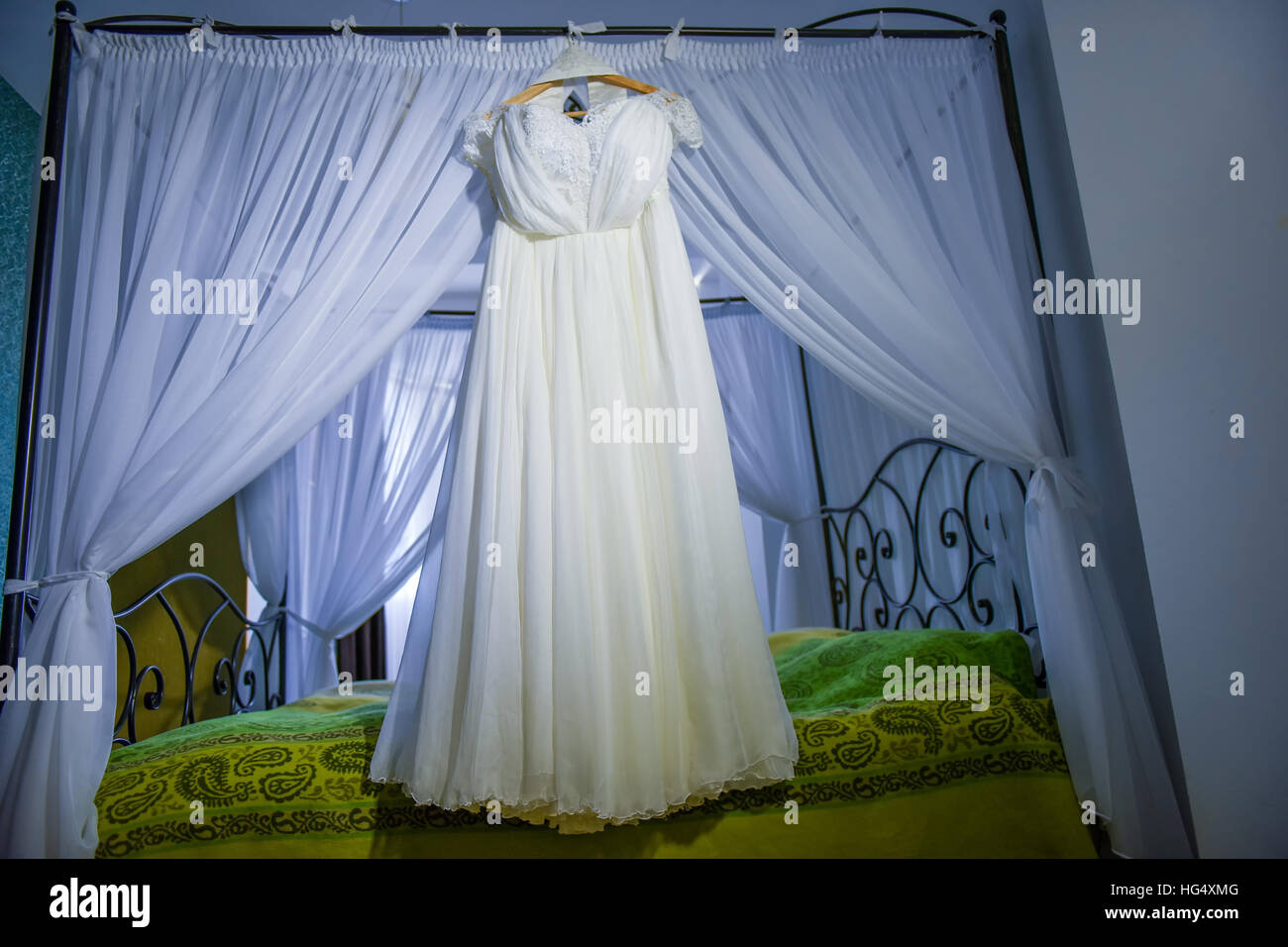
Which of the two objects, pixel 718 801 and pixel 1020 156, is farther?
pixel 1020 156

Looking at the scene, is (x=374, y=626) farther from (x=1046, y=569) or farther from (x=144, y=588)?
(x=1046, y=569)

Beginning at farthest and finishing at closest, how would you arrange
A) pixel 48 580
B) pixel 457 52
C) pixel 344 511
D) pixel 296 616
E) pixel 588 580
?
pixel 344 511 < pixel 296 616 < pixel 457 52 < pixel 48 580 < pixel 588 580

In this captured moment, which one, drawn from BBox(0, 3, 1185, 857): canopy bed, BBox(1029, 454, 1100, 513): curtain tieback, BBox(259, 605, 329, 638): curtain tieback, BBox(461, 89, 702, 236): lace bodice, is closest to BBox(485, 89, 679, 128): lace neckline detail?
BBox(461, 89, 702, 236): lace bodice

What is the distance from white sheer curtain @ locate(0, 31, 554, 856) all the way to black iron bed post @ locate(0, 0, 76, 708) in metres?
0.03

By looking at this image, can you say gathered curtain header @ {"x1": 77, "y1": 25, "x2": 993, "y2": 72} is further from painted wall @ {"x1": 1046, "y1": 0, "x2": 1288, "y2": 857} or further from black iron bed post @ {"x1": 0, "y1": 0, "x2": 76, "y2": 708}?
painted wall @ {"x1": 1046, "y1": 0, "x2": 1288, "y2": 857}

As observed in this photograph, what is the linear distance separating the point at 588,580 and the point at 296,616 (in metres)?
2.46

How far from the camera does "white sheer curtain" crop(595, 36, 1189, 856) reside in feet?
6.40

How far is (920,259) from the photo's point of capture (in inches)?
86.6

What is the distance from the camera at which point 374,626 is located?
4930mm

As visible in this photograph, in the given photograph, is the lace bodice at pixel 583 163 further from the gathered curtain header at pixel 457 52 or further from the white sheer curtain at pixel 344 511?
the white sheer curtain at pixel 344 511

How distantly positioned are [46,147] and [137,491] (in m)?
1.05

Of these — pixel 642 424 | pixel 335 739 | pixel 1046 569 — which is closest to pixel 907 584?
pixel 1046 569

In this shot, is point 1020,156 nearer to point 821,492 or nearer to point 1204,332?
point 1204,332

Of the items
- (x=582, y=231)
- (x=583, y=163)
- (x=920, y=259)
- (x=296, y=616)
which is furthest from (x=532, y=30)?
(x=296, y=616)
